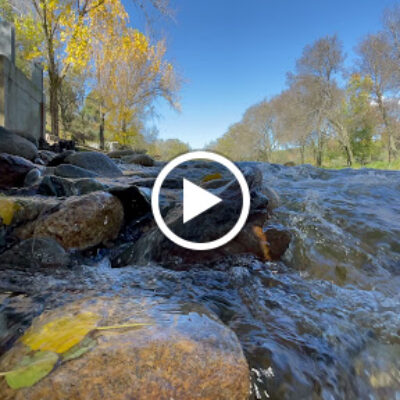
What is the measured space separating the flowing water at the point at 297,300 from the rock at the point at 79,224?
28cm

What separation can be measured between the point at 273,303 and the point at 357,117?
1400 inches

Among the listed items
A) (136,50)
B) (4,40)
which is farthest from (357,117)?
(4,40)

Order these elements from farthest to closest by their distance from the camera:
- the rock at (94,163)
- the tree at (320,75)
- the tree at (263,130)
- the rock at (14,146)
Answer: the tree at (263,130) → the tree at (320,75) → the rock at (94,163) → the rock at (14,146)

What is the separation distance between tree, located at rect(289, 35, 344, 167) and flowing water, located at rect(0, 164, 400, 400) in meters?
28.4

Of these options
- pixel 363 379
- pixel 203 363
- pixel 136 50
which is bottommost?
pixel 363 379

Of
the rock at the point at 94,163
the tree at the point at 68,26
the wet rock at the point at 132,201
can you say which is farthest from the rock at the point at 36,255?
the tree at the point at 68,26

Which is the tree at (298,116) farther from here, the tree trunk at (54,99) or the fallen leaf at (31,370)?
the fallen leaf at (31,370)

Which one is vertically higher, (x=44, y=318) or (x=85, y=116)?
(x=85, y=116)

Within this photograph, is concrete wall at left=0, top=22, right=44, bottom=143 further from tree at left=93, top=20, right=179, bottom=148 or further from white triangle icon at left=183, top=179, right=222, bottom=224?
tree at left=93, top=20, right=179, bottom=148

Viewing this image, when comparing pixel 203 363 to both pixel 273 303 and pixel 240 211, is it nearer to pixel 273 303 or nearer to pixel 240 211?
pixel 273 303

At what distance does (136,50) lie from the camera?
21.7 metres

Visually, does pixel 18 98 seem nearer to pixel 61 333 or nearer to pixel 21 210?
pixel 21 210

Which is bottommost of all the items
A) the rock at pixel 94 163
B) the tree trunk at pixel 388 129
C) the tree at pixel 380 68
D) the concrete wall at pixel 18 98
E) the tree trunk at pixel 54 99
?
the rock at pixel 94 163

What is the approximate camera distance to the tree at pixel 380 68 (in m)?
22.4
